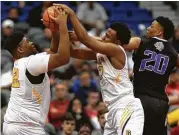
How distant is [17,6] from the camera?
1777 cm

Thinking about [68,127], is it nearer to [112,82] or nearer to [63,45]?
[112,82]

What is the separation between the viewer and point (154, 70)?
8828mm

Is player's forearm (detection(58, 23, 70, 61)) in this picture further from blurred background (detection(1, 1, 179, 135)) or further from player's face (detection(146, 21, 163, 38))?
blurred background (detection(1, 1, 179, 135))

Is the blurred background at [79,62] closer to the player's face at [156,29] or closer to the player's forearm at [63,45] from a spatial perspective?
the player's face at [156,29]

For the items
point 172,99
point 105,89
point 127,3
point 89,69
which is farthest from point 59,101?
point 127,3

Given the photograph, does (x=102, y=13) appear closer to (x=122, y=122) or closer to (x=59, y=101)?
(x=59, y=101)

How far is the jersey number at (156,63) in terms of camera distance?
29.0ft

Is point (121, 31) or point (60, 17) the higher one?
point (60, 17)

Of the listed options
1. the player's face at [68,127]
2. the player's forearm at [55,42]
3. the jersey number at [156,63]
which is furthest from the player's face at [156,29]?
the player's face at [68,127]

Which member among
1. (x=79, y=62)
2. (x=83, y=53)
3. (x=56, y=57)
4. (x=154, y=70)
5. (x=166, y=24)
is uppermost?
(x=166, y=24)

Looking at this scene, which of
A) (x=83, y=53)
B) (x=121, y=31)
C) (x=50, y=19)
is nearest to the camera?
(x=50, y=19)

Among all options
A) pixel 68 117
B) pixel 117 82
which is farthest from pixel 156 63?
pixel 68 117

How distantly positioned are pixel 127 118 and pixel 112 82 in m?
0.53

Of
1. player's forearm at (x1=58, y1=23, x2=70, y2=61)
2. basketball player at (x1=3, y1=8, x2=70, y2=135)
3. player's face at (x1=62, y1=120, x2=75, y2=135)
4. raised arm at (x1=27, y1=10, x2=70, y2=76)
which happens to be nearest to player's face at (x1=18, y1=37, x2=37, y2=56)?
basketball player at (x1=3, y1=8, x2=70, y2=135)
